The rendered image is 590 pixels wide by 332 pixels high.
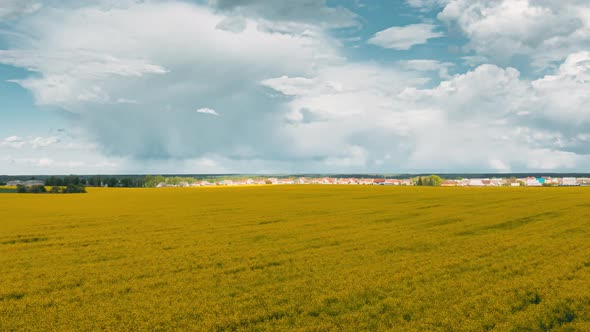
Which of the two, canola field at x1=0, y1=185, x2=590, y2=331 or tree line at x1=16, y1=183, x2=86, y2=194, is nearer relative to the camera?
canola field at x1=0, y1=185, x2=590, y2=331

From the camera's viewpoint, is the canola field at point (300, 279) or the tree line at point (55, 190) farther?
the tree line at point (55, 190)

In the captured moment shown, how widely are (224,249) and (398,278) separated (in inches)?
422

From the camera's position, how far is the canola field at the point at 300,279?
11812 millimetres

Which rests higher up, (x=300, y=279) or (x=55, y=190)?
(x=55, y=190)

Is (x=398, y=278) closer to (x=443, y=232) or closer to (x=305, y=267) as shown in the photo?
(x=305, y=267)

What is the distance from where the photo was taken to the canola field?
1181cm

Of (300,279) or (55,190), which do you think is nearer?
(300,279)

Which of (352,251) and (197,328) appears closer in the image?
(197,328)

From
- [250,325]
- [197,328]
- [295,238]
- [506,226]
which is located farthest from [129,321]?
[506,226]

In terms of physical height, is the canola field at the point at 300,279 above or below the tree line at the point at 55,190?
below

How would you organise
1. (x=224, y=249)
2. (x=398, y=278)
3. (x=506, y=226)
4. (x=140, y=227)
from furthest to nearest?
(x=140, y=227) < (x=506, y=226) < (x=224, y=249) < (x=398, y=278)

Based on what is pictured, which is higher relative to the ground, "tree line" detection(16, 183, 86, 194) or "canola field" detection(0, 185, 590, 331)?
"tree line" detection(16, 183, 86, 194)

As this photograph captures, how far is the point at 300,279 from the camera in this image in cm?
1591

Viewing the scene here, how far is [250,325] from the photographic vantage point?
1134 centimetres
